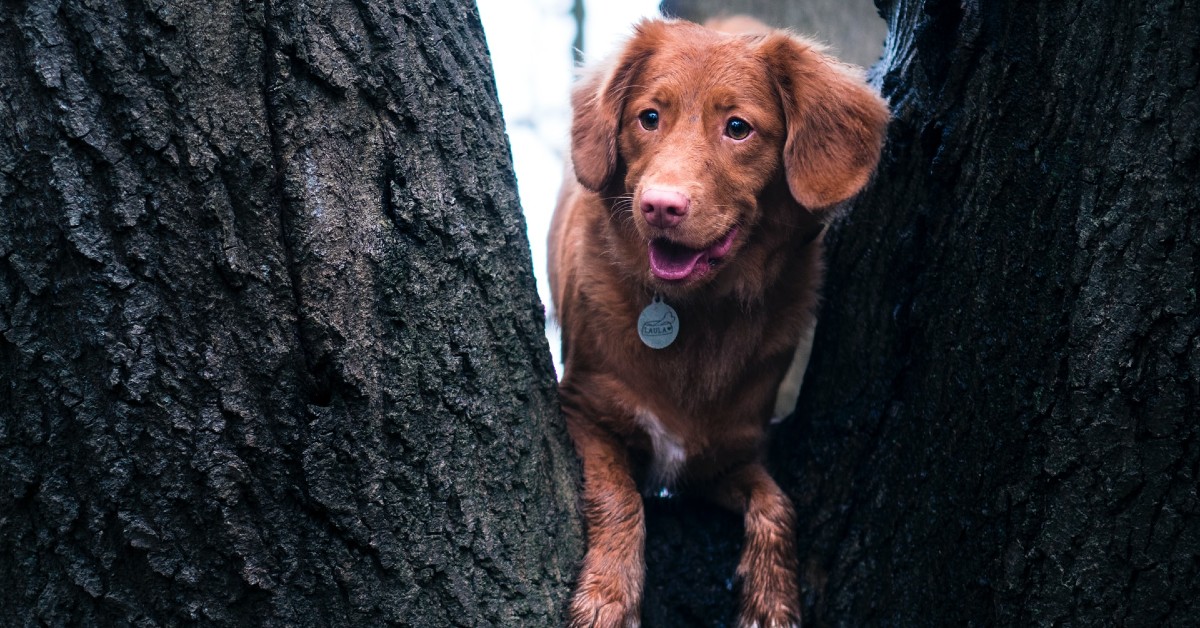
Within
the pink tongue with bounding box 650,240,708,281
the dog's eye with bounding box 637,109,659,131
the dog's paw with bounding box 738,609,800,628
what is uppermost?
the dog's eye with bounding box 637,109,659,131

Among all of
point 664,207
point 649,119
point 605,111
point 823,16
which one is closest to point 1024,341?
point 664,207

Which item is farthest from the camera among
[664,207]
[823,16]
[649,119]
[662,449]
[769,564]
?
[823,16]

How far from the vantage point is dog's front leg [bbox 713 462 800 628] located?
8.82 feet

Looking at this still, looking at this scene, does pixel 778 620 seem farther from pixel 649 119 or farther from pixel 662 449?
pixel 649 119

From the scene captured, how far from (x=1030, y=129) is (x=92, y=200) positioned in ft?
5.98

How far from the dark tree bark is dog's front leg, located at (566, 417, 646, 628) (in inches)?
13.5

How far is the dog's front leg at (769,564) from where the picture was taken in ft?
8.82

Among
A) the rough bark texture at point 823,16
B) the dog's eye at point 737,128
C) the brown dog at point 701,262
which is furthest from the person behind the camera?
the rough bark texture at point 823,16

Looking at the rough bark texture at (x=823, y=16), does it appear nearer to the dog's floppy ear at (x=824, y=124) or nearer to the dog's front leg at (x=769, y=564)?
the dog's floppy ear at (x=824, y=124)

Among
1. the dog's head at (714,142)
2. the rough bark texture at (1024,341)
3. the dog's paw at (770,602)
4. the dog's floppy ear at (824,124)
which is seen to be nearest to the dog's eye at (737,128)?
the dog's head at (714,142)

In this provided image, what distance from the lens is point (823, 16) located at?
664 centimetres

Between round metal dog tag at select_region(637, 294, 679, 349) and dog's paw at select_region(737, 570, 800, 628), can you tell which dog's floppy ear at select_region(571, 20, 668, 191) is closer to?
round metal dog tag at select_region(637, 294, 679, 349)

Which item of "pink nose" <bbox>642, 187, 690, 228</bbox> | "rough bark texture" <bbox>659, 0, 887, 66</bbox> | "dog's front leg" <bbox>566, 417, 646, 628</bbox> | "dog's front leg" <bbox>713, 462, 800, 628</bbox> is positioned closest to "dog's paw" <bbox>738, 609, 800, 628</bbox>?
"dog's front leg" <bbox>713, 462, 800, 628</bbox>

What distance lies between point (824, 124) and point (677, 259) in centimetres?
59
